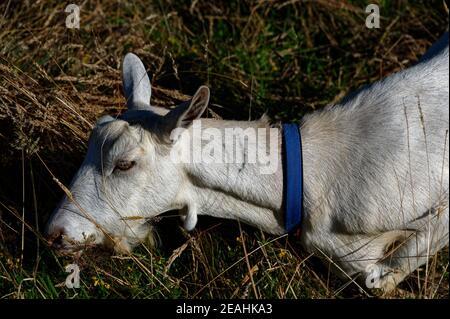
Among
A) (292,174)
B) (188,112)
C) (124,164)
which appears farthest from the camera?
(292,174)

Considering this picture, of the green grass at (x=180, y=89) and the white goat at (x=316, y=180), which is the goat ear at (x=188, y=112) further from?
the green grass at (x=180, y=89)

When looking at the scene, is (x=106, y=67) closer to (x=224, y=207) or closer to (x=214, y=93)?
(x=214, y=93)

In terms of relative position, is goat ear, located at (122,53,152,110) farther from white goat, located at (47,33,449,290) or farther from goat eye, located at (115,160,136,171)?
goat eye, located at (115,160,136,171)

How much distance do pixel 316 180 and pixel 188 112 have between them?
2.63 feet

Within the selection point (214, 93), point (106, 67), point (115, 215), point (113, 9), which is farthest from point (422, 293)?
point (113, 9)

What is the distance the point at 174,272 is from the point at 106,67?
1.58m

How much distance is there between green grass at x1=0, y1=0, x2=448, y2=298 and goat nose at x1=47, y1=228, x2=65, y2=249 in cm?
17

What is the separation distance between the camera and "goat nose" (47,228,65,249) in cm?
Answer: 403

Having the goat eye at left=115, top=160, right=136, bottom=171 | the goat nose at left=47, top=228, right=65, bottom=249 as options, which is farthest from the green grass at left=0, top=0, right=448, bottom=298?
the goat eye at left=115, top=160, right=136, bottom=171

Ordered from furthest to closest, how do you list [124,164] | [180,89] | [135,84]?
1. [180,89]
2. [135,84]
3. [124,164]

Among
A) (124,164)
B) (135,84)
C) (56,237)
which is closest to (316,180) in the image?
(124,164)

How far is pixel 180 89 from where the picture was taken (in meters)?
5.48

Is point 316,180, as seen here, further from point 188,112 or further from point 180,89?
point 180,89

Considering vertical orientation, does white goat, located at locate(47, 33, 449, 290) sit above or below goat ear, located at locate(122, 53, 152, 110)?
below
